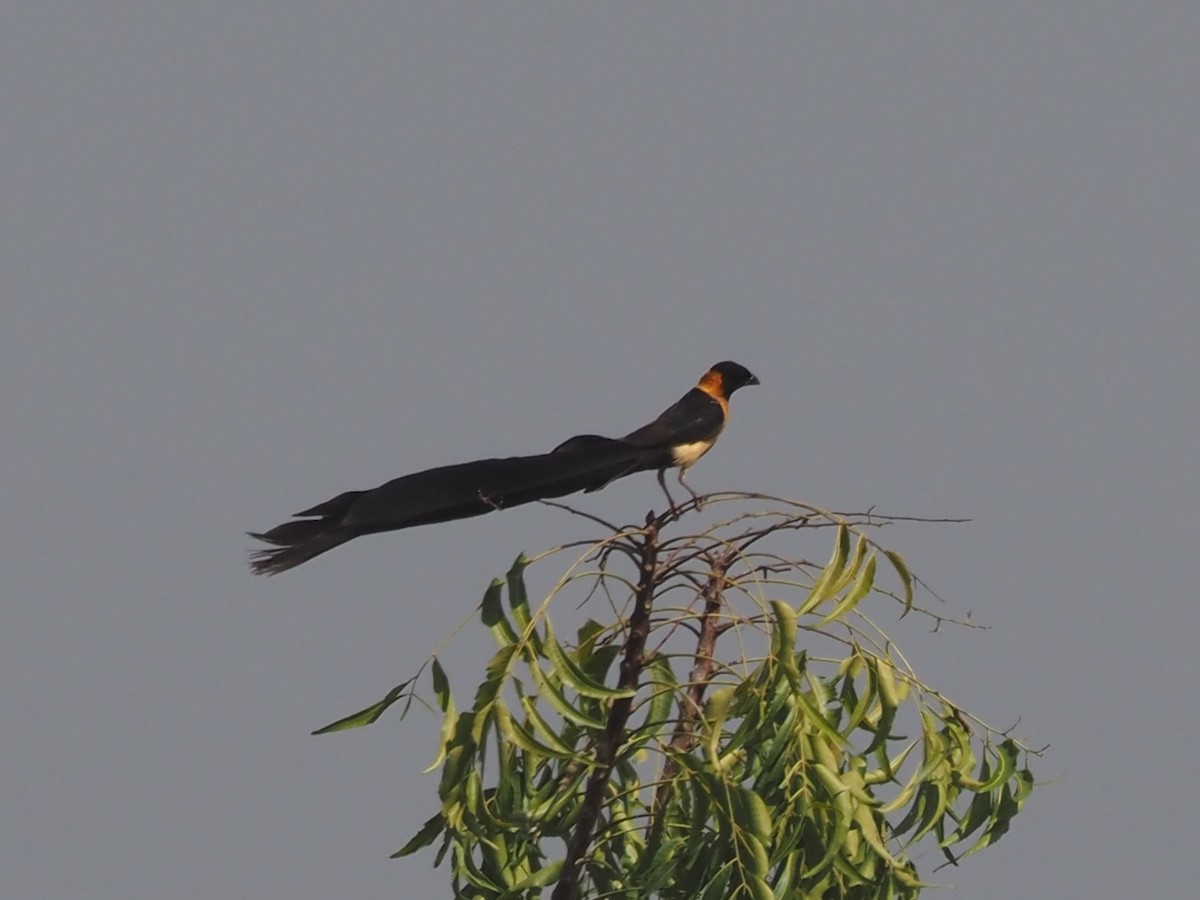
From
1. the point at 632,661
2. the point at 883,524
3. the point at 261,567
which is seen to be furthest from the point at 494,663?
the point at 883,524

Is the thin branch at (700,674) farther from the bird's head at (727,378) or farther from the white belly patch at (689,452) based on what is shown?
the bird's head at (727,378)

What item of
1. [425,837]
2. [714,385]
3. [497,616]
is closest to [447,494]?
[497,616]

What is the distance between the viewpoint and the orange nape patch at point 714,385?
5730 millimetres

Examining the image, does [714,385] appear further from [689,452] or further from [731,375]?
[689,452]

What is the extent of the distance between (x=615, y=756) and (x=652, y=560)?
48cm

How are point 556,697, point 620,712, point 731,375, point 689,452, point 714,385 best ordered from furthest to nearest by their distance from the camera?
1. point 731,375
2. point 714,385
3. point 689,452
4. point 620,712
5. point 556,697

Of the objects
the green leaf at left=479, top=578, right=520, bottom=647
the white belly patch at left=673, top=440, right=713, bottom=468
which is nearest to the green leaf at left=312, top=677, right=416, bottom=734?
the green leaf at left=479, top=578, right=520, bottom=647

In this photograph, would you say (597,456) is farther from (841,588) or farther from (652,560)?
(841,588)

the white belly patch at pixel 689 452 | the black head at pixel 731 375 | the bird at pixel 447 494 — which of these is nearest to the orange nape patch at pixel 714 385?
the black head at pixel 731 375

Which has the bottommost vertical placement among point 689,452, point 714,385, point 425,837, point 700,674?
point 425,837

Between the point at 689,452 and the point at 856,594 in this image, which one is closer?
the point at 856,594

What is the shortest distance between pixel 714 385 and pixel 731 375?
0.14 meters

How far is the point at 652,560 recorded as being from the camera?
4.27m

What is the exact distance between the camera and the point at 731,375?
5.95 metres
